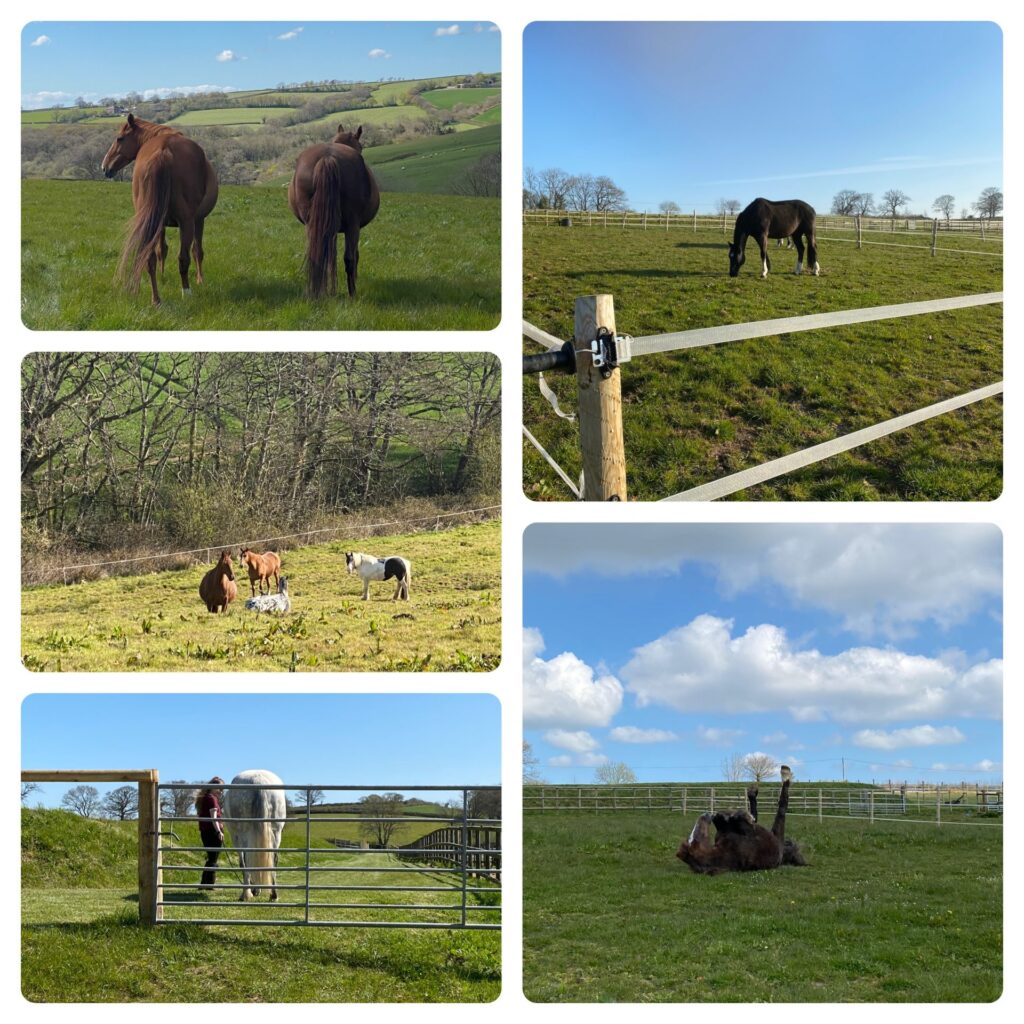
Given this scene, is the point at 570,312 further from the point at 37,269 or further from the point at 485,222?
the point at 37,269

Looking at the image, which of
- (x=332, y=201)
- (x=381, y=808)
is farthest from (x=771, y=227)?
(x=381, y=808)

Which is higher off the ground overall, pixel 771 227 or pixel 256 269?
pixel 771 227

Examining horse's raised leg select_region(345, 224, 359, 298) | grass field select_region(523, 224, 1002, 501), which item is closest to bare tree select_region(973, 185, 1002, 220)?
grass field select_region(523, 224, 1002, 501)

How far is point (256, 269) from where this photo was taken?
22.4ft

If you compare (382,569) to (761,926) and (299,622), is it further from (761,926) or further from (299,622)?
(761,926)


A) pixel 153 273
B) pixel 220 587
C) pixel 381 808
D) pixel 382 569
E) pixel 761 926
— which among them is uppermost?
pixel 153 273

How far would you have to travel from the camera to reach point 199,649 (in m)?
6.62

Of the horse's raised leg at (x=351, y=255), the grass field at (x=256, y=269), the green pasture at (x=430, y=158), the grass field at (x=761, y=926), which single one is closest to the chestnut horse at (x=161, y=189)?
the grass field at (x=256, y=269)

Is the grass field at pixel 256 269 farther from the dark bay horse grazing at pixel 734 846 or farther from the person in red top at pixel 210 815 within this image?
the dark bay horse grazing at pixel 734 846

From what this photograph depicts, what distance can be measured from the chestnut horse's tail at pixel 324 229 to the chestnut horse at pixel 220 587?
2.17 m

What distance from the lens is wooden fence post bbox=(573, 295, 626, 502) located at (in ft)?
15.5

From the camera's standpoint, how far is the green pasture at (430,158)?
7133 millimetres

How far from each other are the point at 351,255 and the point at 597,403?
2911 mm

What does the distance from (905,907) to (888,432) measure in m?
3.87
